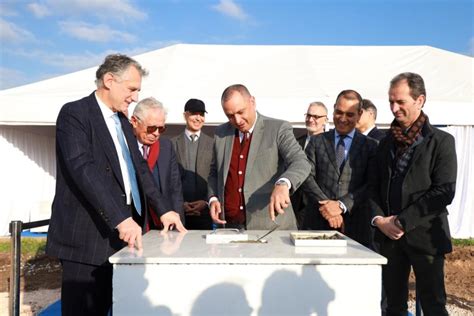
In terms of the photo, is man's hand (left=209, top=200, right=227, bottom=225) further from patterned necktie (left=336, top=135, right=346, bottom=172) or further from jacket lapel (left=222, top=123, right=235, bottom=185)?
patterned necktie (left=336, top=135, right=346, bottom=172)

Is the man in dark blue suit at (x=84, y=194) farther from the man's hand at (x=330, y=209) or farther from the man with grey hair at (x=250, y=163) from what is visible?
the man's hand at (x=330, y=209)

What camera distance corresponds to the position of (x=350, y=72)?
9.06m

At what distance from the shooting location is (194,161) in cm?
427

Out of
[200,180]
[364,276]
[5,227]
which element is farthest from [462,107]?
[5,227]

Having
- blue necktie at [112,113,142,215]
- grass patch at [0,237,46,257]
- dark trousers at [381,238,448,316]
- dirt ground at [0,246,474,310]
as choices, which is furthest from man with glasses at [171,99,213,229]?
grass patch at [0,237,46,257]

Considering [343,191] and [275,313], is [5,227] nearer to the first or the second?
[343,191]

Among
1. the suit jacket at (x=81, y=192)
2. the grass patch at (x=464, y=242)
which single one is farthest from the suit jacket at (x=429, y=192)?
the grass patch at (x=464, y=242)

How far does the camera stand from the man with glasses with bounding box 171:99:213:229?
4.21m

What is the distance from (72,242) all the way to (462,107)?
6.75 metres

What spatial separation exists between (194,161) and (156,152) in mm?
1039

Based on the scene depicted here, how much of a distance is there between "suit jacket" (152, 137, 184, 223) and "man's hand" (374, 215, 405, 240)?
1.29 meters

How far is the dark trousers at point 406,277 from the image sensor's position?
2676mm

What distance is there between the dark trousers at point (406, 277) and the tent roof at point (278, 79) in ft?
15.0

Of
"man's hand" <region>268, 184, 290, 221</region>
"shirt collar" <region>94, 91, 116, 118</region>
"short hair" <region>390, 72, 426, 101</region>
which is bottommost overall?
"man's hand" <region>268, 184, 290, 221</region>
